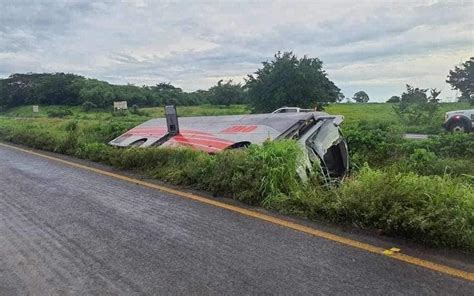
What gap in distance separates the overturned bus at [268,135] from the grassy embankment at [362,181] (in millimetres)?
468

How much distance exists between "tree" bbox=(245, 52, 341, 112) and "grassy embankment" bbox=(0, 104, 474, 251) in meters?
17.1

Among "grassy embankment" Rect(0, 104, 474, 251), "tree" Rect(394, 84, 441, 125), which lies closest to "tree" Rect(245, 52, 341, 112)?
"tree" Rect(394, 84, 441, 125)

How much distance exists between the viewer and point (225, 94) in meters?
47.4

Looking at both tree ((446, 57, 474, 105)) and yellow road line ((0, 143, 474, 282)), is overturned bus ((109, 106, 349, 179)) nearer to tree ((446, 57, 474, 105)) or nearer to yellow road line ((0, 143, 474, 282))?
yellow road line ((0, 143, 474, 282))

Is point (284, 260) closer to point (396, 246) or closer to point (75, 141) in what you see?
point (396, 246)

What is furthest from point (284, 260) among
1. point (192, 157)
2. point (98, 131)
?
point (98, 131)

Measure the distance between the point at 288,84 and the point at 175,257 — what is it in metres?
24.6

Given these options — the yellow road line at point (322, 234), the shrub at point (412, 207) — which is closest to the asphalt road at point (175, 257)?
the yellow road line at point (322, 234)

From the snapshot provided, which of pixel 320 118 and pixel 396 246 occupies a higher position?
pixel 320 118

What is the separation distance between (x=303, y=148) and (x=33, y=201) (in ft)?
12.8

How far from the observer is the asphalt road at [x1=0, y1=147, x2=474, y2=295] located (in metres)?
2.96

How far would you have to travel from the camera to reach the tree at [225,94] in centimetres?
4544

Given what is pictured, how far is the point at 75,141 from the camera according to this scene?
440 inches

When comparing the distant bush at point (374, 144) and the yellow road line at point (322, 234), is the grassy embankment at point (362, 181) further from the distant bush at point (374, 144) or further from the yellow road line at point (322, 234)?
the yellow road line at point (322, 234)
